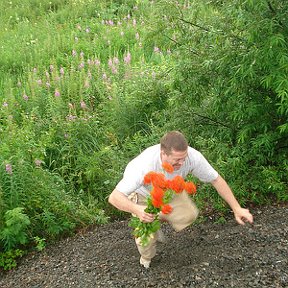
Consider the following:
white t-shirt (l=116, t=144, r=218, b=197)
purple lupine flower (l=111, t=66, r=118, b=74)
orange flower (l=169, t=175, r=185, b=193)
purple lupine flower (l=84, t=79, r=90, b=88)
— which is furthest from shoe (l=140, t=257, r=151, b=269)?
purple lupine flower (l=111, t=66, r=118, b=74)

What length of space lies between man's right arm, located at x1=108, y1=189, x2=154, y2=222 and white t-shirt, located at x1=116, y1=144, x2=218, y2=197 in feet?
0.15

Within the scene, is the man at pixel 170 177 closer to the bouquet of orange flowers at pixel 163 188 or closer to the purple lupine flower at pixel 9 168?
the bouquet of orange flowers at pixel 163 188

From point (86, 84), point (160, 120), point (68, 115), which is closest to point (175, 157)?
point (160, 120)

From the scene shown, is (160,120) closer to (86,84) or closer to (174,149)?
(86,84)

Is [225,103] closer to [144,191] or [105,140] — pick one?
[144,191]

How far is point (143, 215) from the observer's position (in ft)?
10.8

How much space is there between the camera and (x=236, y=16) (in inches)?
168

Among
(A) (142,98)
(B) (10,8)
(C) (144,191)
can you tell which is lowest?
(B) (10,8)

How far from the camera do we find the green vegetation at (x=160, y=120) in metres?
4.33

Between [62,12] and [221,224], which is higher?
[221,224]

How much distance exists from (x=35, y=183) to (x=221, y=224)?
1.88m

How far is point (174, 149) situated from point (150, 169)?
31cm

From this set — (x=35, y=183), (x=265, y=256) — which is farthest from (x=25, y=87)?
(x=265, y=256)

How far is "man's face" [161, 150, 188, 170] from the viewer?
333cm
